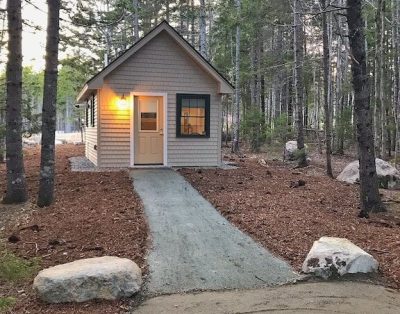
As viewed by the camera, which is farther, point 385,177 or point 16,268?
point 385,177

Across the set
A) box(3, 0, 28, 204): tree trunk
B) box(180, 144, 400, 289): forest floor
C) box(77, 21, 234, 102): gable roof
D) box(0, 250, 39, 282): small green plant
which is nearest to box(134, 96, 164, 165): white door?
box(77, 21, 234, 102): gable roof

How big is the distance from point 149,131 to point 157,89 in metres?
1.37

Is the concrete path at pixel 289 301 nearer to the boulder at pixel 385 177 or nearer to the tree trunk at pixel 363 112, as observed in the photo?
the tree trunk at pixel 363 112

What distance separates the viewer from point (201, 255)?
523 cm

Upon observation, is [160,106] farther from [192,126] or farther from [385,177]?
[385,177]

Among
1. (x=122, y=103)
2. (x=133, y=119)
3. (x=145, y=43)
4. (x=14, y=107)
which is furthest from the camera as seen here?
(x=133, y=119)

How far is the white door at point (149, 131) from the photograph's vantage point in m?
13.1

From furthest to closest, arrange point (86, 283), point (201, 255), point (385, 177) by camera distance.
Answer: point (385, 177), point (201, 255), point (86, 283)

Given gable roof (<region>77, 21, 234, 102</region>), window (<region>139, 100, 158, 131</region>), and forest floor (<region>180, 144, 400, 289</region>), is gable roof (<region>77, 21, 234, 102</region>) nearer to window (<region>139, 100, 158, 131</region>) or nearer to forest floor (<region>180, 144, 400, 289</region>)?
window (<region>139, 100, 158, 131</region>)

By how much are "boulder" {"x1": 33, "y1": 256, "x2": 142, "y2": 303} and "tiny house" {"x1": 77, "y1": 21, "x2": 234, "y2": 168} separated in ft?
29.4

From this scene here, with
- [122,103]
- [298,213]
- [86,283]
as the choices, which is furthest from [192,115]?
[86,283]

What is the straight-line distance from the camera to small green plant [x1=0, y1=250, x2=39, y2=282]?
4.50 meters

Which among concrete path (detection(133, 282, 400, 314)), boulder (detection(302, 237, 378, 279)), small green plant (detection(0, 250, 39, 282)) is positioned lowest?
concrete path (detection(133, 282, 400, 314))

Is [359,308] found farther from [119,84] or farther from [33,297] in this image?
[119,84]
